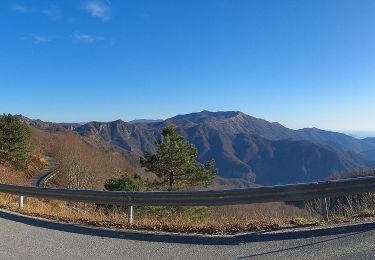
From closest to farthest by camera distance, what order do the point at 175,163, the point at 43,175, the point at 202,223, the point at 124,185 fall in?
the point at 202,223, the point at 124,185, the point at 175,163, the point at 43,175

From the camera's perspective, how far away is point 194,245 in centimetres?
681

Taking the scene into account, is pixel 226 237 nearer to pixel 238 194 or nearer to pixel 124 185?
pixel 238 194

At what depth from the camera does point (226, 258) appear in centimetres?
598

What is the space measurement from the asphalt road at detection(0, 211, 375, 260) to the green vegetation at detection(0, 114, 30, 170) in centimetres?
4906

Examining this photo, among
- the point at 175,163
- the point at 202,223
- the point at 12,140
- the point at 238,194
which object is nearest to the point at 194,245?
the point at 238,194

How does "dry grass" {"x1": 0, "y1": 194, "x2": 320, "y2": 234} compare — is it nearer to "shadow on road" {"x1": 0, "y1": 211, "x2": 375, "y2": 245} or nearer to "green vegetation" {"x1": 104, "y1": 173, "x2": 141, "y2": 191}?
"shadow on road" {"x1": 0, "y1": 211, "x2": 375, "y2": 245}

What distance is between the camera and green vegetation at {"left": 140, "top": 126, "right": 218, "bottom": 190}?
118 ft

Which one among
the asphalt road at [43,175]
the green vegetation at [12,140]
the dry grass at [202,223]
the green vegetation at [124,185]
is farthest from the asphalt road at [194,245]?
the asphalt road at [43,175]

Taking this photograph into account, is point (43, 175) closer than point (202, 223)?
No

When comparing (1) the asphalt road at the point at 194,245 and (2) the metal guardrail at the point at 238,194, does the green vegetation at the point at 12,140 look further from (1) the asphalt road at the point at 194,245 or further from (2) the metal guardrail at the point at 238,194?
(1) the asphalt road at the point at 194,245

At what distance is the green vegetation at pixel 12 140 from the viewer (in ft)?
177

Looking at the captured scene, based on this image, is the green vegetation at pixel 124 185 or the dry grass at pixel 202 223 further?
the green vegetation at pixel 124 185

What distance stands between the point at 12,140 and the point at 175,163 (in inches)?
1104

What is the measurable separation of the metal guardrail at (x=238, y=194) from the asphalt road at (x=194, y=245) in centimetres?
59
